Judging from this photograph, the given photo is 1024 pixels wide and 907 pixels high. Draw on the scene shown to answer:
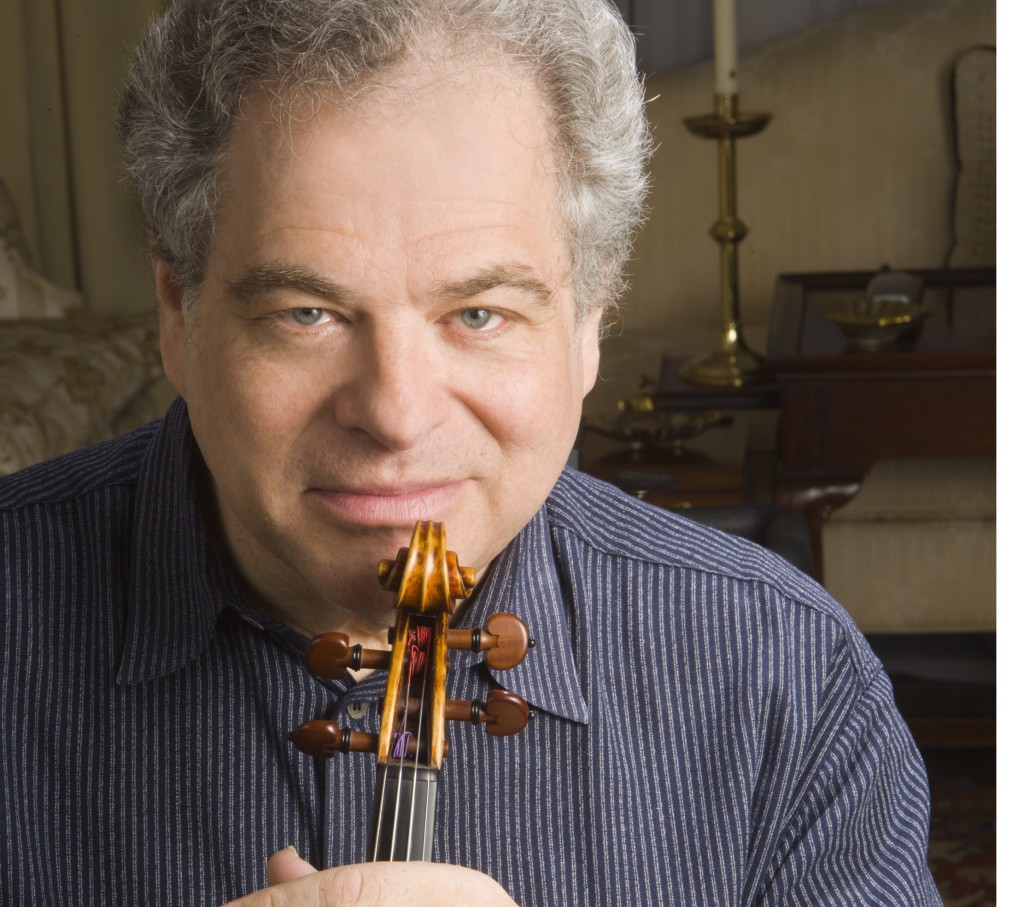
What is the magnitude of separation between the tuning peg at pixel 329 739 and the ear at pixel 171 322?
0.29 meters

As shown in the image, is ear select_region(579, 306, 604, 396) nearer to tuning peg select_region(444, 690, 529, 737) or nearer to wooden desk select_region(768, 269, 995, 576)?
tuning peg select_region(444, 690, 529, 737)

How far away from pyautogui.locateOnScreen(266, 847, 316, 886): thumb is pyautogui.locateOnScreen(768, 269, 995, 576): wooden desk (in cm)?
187

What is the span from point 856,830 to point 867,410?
1616 millimetres

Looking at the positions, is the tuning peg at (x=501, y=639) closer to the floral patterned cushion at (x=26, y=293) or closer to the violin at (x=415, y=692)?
the violin at (x=415, y=692)

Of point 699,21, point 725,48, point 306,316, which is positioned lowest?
point 306,316

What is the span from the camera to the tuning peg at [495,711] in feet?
2.89

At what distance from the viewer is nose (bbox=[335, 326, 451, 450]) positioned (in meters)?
0.87

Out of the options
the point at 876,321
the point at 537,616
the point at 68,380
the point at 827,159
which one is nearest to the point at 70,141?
the point at 68,380

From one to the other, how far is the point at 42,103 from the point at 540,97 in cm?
390

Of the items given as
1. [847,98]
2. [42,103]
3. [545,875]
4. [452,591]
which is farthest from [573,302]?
[42,103]

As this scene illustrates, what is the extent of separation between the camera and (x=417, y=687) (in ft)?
2.98

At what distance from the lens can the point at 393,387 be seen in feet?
2.85

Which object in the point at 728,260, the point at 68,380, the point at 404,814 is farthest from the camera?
the point at 68,380

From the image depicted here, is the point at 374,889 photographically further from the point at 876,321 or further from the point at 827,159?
the point at 827,159
